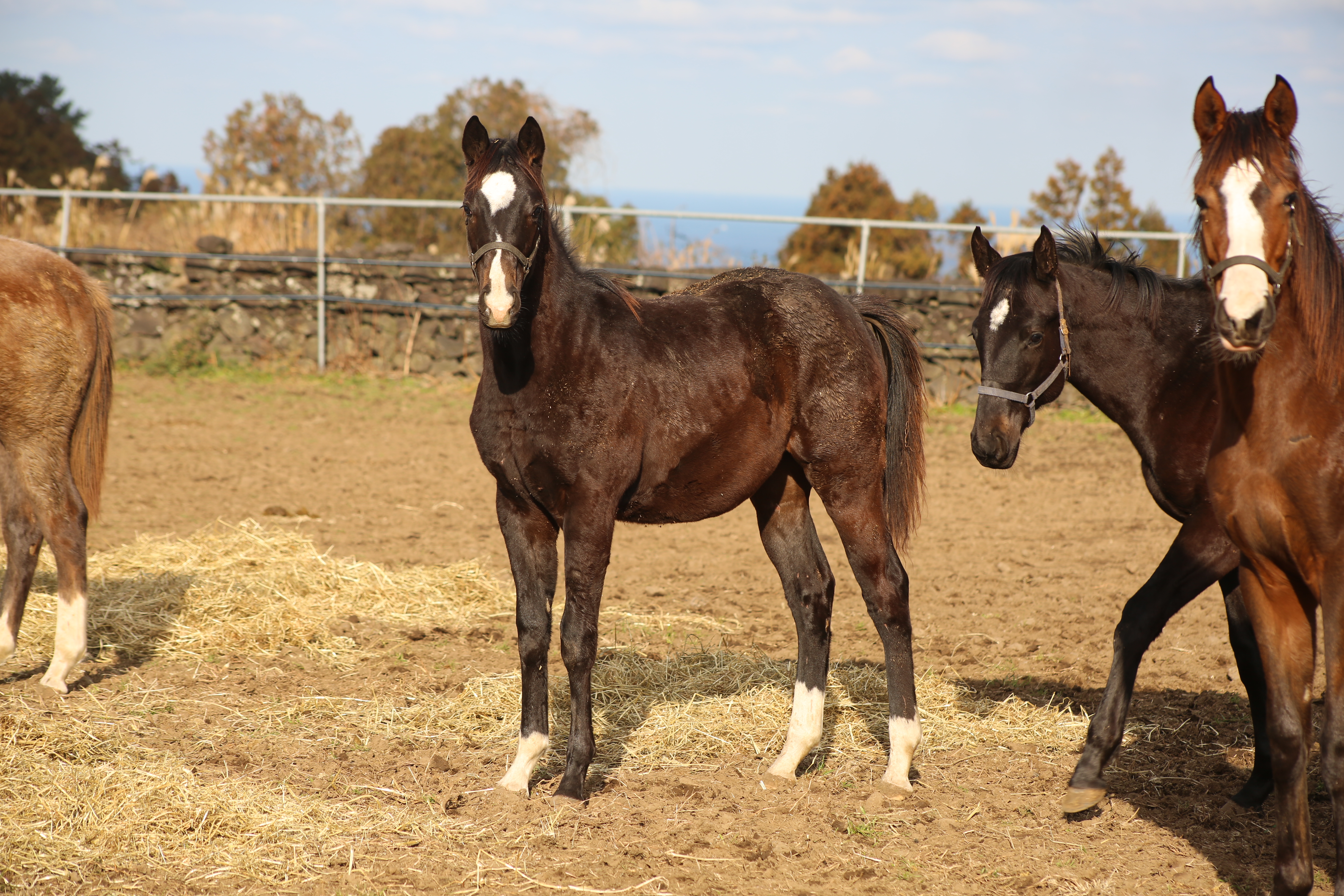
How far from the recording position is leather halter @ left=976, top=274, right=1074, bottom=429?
377 centimetres

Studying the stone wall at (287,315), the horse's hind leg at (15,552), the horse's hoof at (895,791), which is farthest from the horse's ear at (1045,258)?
the stone wall at (287,315)

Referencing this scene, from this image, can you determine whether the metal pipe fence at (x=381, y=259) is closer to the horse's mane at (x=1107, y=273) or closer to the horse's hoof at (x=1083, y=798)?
the horse's mane at (x=1107, y=273)

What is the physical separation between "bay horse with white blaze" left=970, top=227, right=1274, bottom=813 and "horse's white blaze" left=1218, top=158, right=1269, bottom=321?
1.06 m

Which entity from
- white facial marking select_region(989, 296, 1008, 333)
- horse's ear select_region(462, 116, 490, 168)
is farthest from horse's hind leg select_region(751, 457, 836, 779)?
horse's ear select_region(462, 116, 490, 168)

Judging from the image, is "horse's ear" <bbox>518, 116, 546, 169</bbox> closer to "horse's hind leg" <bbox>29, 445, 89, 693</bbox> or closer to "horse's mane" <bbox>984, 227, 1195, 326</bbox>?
"horse's mane" <bbox>984, 227, 1195, 326</bbox>

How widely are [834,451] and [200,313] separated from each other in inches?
462

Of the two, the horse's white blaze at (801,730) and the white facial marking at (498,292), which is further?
the horse's white blaze at (801,730)

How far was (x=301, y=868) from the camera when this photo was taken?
3.00 metres

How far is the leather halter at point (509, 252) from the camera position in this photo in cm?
317

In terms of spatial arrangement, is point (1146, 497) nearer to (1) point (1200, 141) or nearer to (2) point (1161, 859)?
(2) point (1161, 859)

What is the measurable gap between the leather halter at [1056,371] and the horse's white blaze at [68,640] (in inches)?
154

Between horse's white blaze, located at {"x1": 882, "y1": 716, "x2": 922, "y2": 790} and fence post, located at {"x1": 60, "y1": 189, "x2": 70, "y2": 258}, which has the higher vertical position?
fence post, located at {"x1": 60, "y1": 189, "x2": 70, "y2": 258}

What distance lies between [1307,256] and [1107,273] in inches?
52.8

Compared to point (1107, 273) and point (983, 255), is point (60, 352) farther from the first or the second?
point (1107, 273)
